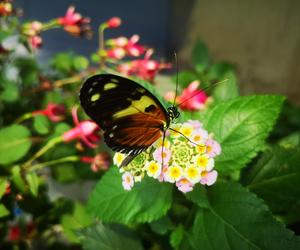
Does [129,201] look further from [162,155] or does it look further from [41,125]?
[41,125]

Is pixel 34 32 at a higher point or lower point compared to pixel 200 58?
higher

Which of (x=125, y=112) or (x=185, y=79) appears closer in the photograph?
(x=125, y=112)

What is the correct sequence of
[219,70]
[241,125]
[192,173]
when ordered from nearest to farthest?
[192,173] < [241,125] < [219,70]

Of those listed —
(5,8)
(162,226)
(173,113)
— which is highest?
(5,8)

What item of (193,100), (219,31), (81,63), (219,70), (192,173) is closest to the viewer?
(192,173)

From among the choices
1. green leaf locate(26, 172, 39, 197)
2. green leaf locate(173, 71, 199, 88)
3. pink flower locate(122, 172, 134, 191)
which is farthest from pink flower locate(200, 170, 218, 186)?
green leaf locate(173, 71, 199, 88)

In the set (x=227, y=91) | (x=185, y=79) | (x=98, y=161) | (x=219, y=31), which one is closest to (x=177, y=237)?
(x=98, y=161)

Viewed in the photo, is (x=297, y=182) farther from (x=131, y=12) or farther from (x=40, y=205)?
(x=131, y=12)
